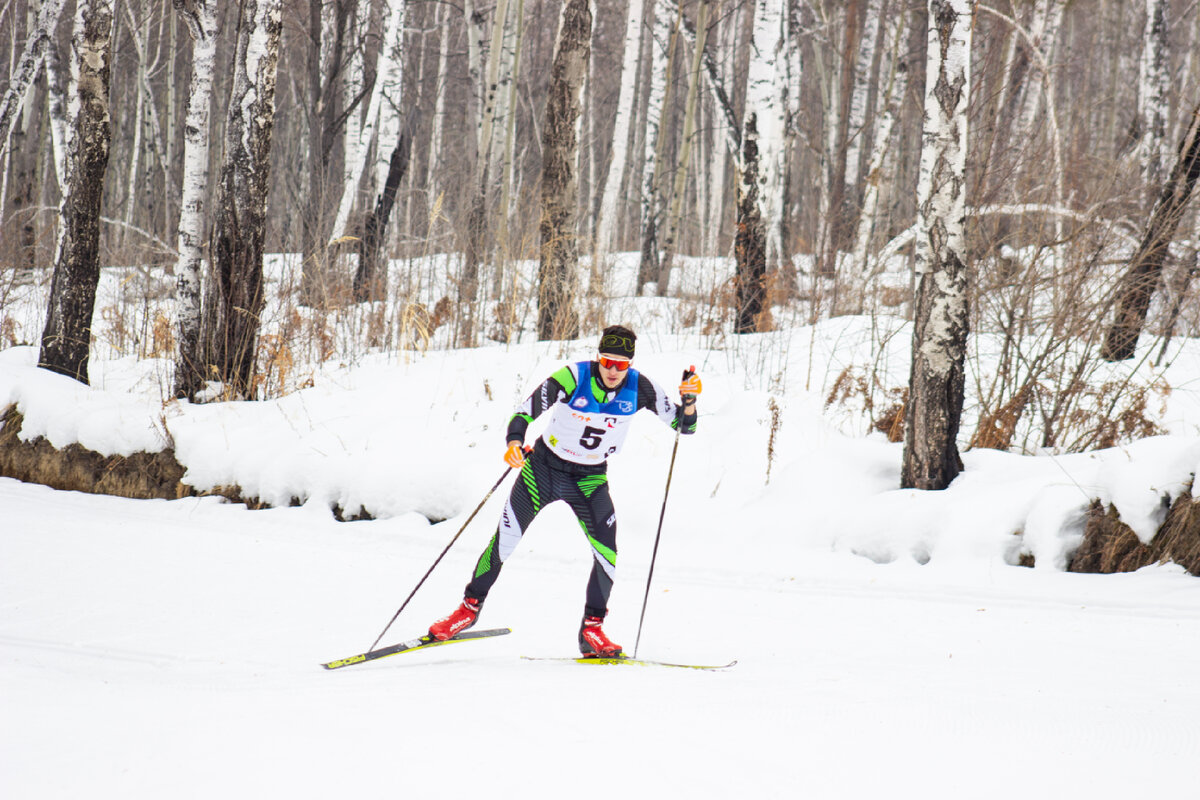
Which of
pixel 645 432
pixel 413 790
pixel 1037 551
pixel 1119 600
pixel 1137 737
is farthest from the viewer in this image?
pixel 645 432

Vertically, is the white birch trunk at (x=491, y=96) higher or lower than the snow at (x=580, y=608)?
higher

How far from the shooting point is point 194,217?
8359 mm

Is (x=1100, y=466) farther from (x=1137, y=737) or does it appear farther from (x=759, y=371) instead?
(x=759, y=371)

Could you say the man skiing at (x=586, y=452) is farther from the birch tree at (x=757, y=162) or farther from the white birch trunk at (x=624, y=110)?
the white birch trunk at (x=624, y=110)

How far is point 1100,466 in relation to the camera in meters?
5.66

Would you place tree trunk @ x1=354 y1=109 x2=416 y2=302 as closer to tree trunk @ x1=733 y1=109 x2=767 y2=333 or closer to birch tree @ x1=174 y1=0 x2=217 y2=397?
birch tree @ x1=174 y1=0 x2=217 y2=397

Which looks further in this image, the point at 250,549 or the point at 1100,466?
the point at 250,549

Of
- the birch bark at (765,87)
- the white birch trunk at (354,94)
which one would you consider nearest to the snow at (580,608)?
the birch bark at (765,87)

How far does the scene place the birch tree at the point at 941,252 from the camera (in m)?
5.74

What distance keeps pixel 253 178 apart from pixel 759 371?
5.25 metres

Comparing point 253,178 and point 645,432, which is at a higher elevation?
point 253,178

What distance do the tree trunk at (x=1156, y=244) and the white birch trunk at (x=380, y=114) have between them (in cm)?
910

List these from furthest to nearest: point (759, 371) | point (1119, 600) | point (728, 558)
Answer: point (759, 371) < point (728, 558) < point (1119, 600)

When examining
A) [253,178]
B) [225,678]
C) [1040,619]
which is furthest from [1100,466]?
[253,178]
